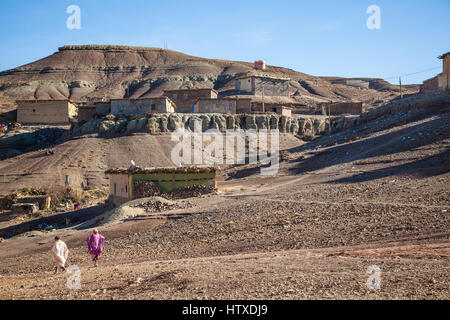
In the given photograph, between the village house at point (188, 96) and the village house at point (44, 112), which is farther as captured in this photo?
the village house at point (44, 112)

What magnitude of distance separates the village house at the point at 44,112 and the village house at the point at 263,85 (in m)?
22.8

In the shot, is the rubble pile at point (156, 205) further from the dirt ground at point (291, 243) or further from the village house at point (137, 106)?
the village house at point (137, 106)

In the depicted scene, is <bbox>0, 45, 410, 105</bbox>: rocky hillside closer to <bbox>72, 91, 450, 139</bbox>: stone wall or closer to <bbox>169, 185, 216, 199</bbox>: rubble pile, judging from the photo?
<bbox>72, 91, 450, 139</bbox>: stone wall

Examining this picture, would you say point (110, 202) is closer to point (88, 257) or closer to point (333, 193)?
point (88, 257)

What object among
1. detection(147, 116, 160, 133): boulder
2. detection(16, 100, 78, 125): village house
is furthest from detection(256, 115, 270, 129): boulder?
detection(16, 100, 78, 125): village house

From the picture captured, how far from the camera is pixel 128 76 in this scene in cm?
8906

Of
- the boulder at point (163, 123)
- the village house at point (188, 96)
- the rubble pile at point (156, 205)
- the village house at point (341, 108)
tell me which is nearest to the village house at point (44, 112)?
the village house at point (188, 96)

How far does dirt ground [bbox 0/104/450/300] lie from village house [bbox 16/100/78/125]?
28.6m

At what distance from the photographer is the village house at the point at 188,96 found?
45844 millimetres

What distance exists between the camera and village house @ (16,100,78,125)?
46219mm

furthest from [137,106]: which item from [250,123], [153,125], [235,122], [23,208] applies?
[23,208]

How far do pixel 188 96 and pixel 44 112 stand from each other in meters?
15.4

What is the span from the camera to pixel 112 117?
4100cm
